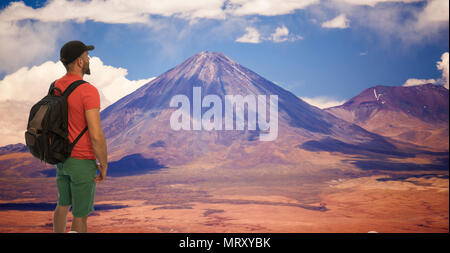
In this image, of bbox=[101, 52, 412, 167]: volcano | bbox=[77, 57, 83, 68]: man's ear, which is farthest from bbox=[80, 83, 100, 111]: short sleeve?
bbox=[101, 52, 412, 167]: volcano

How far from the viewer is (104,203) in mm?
11562

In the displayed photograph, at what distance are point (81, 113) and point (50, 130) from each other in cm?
15

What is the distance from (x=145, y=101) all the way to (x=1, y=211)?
16.5 meters

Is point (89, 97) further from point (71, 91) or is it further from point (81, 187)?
point (81, 187)

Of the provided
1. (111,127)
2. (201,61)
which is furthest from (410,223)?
(201,61)

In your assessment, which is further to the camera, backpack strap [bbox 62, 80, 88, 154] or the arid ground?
the arid ground

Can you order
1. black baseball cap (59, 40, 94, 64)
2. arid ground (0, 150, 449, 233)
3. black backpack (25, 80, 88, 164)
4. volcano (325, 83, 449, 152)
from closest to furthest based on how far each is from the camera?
black backpack (25, 80, 88, 164) < black baseball cap (59, 40, 94, 64) < arid ground (0, 150, 449, 233) < volcano (325, 83, 449, 152)

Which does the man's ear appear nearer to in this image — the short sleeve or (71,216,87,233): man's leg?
the short sleeve

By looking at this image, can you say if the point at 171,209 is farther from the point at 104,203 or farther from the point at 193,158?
the point at 193,158

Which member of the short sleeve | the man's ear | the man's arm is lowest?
the man's arm

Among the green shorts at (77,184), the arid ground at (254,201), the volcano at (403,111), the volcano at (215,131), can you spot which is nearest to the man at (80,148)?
the green shorts at (77,184)

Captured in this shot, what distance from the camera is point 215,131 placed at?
24359 millimetres

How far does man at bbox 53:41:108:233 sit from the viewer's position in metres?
1.99

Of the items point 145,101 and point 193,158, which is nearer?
point 193,158
